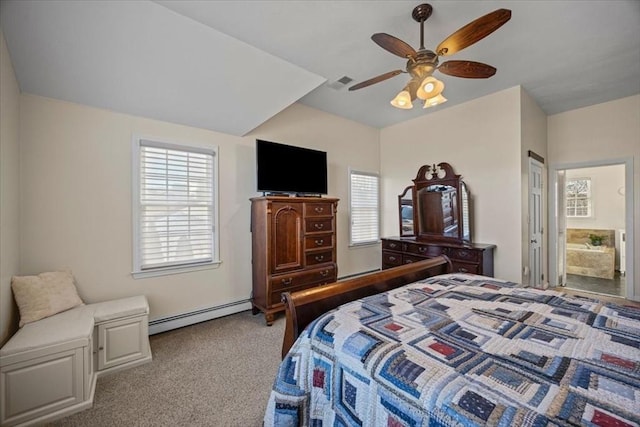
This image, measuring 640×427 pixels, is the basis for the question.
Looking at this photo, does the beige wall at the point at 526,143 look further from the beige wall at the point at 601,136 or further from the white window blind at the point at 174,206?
the white window blind at the point at 174,206

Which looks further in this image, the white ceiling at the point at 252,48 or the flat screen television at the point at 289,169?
the flat screen television at the point at 289,169

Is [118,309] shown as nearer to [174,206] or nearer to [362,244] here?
[174,206]

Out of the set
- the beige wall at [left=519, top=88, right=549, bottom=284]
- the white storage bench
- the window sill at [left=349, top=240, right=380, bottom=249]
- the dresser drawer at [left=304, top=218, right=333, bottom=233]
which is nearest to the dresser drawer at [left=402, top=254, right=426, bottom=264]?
the window sill at [left=349, top=240, right=380, bottom=249]

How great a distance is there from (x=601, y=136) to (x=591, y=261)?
9.23ft

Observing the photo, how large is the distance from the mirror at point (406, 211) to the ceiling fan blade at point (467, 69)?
2481 millimetres

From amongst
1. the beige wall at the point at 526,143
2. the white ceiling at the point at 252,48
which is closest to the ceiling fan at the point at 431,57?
the white ceiling at the point at 252,48

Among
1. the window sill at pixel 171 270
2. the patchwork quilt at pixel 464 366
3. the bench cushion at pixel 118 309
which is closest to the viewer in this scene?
the patchwork quilt at pixel 464 366

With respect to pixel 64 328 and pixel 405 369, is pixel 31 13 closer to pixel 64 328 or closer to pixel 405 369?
pixel 64 328

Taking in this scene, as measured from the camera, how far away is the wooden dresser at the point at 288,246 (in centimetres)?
312

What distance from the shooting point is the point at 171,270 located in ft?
9.88

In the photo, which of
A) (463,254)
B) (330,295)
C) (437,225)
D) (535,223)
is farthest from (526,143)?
(330,295)

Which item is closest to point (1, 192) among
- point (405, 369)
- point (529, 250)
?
point (405, 369)

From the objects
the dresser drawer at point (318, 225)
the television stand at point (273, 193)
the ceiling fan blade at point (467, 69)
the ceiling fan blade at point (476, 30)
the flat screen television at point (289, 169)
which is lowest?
the dresser drawer at point (318, 225)

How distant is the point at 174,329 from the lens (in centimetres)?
300
